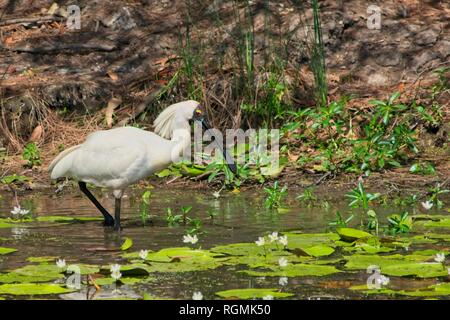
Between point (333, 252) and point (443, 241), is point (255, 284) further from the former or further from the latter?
point (443, 241)

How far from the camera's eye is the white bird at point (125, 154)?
9.26 meters

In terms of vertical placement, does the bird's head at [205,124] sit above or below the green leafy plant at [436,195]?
above

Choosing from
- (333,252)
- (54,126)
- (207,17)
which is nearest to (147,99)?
(54,126)

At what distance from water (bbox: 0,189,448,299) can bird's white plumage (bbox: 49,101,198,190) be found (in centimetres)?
43

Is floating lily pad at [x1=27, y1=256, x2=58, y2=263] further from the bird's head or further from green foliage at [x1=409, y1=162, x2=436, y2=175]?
green foliage at [x1=409, y1=162, x2=436, y2=175]

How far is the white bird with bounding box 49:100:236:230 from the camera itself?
9.26m

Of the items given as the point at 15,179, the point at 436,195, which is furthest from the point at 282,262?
the point at 15,179

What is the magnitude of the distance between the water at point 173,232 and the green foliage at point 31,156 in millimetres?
789

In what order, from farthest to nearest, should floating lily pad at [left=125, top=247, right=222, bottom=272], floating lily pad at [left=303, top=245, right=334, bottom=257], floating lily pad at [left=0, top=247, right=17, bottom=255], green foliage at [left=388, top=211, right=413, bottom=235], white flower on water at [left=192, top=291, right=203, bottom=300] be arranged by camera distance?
green foliage at [left=388, top=211, right=413, bottom=235] < floating lily pad at [left=0, top=247, right=17, bottom=255] < floating lily pad at [left=303, top=245, right=334, bottom=257] < floating lily pad at [left=125, top=247, right=222, bottom=272] < white flower on water at [left=192, top=291, right=203, bottom=300]

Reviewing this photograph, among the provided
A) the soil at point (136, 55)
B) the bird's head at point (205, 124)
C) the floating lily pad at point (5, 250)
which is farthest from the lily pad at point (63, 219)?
the soil at point (136, 55)

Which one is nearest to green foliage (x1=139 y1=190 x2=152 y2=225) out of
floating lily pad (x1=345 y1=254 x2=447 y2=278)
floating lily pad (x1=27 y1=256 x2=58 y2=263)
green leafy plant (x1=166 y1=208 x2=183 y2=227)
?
green leafy plant (x1=166 y1=208 x2=183 y2=227)

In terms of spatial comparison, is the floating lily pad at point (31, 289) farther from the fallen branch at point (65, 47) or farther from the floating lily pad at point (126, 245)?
the fallen branch at point (65, 47)

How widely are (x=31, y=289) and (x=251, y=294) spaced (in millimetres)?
1338

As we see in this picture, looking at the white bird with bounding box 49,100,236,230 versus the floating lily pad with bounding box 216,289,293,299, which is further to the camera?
the white bird with bounding box 49,100,236,230
